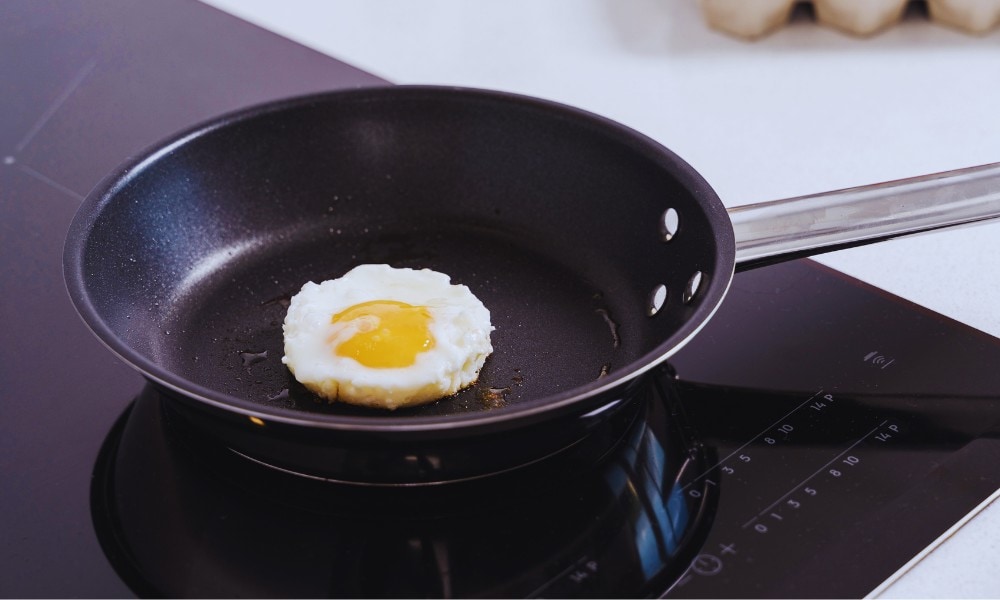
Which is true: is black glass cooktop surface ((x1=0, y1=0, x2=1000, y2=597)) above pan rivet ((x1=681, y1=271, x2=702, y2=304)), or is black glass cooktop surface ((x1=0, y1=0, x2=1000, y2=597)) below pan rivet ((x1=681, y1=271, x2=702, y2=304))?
below

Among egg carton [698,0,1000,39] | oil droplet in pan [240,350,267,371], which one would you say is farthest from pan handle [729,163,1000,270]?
egg carton [698,0,1000,39]

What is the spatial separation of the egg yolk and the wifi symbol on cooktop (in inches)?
18.1

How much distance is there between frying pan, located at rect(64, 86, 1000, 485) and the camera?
2.75ft

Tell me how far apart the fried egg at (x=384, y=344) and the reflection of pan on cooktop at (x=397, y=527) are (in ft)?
0.43

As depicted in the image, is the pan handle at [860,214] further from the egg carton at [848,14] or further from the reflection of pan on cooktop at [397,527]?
the egg carton at [848,14]

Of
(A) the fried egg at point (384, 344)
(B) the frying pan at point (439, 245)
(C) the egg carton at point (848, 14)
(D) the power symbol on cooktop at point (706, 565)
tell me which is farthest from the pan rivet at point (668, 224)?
(C) the egg carton at point (848, 14)

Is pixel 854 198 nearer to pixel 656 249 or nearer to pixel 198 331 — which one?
pixel 656 249

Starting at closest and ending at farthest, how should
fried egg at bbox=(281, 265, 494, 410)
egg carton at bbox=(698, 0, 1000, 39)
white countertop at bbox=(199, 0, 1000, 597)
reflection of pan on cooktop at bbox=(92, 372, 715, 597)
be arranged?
reflection of pan on cooktop at bbox=(92, 372, 715, 597)
fried egg at bbox=(281, 265, 494, 410)
white countertop at bbox=(199, 0, 1000, 597)
egg carton at bbox=(698, 0, 1000, 39)

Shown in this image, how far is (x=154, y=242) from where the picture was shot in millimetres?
1173

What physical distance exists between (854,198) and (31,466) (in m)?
0.84

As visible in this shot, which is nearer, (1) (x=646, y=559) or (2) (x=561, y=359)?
(1) (x=646, y=559)

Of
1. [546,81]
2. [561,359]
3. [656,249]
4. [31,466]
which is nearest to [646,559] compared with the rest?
[561,359]

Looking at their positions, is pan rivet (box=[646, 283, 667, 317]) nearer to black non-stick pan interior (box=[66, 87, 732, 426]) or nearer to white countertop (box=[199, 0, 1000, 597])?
black non-stick pan interior (box=[66, 87, 732, 426])

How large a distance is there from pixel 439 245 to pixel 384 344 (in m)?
0.30
